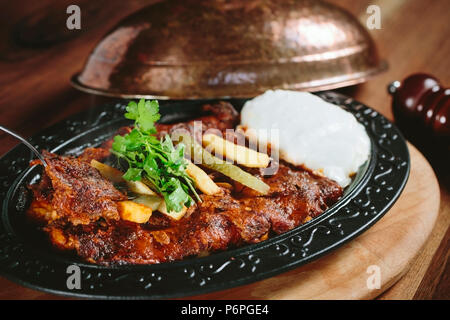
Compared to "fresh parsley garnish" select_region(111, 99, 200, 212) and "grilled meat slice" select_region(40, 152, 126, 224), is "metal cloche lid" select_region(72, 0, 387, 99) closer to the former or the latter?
"fresh parsley garnish" select_region(111, 99, 200, 212)

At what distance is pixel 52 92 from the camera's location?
4.46 m

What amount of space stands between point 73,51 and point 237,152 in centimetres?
330

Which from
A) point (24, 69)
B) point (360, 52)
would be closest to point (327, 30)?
point (360, 52)

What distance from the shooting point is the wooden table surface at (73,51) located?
416 cm

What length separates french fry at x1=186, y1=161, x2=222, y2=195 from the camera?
2.39 meters

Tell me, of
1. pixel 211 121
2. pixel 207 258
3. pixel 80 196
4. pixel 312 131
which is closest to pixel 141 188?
pixel 80 196

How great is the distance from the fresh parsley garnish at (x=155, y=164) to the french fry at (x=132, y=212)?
12 centimetres

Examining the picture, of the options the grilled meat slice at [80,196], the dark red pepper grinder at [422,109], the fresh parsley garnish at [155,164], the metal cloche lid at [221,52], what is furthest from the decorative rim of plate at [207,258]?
the metal cloche lid at [221,52]

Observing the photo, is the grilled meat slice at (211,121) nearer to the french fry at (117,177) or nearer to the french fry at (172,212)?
the french fry at (117,177)

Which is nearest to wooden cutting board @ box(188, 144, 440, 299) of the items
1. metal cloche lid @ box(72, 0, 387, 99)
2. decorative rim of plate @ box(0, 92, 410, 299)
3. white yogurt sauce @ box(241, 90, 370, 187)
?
decorative rim of plate @ box(0, 92, 410, 299)

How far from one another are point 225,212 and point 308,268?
47 centimetres

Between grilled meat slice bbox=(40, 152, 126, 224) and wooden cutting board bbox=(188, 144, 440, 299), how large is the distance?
1.95 ft

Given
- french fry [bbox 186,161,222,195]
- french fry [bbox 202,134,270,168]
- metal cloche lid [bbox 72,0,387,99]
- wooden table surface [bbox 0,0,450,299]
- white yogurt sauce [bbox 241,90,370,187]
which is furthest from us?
wooden table surface [bbox 0,0,450,299]
